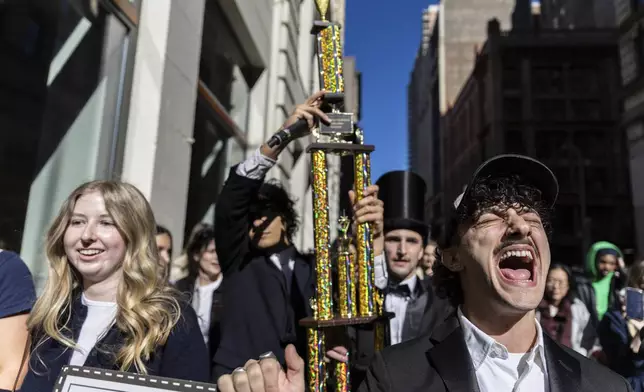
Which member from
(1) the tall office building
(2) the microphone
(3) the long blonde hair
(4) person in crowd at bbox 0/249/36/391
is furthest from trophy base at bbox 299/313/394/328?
(1) the tall office building

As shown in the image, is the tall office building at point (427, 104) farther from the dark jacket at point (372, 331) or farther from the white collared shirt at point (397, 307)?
the dark jacket at point (372, 331)

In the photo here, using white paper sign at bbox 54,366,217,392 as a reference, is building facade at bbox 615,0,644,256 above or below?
above

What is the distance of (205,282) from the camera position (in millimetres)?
3984

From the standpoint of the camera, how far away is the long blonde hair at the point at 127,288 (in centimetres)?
176

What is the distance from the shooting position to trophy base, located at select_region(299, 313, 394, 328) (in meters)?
1.96

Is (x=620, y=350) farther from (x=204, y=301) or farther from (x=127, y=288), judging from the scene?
(x=127, y=288)

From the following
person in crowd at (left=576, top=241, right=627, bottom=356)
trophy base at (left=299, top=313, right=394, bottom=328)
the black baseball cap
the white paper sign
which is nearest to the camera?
the white paper sign

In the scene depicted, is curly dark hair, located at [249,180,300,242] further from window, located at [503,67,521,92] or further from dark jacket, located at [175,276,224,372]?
window, located at [503,67,521,92]

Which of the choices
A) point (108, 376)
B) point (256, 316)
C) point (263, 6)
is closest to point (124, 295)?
point (108, 376)

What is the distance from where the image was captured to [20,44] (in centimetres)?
368

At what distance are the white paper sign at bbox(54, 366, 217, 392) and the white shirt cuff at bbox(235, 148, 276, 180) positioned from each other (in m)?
1.25

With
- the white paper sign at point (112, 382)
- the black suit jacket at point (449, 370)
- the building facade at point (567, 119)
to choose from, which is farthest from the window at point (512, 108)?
the white paper sign at point (112, 382)

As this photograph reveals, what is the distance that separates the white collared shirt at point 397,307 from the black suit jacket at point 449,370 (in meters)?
1.18

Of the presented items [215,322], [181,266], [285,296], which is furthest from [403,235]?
[181,266]
